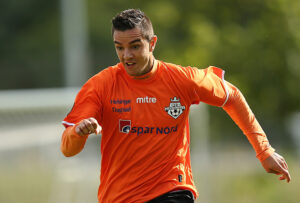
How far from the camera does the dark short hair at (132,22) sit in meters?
4.68

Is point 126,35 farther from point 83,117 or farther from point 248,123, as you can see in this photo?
point 248,123

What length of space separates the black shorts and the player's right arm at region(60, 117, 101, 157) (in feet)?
2.59

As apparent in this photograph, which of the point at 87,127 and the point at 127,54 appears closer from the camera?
the point at 87,127

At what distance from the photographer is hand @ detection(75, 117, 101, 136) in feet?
Answer: 13.6

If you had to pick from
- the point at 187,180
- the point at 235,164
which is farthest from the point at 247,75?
the point at 187,180

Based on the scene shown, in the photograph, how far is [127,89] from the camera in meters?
4.83

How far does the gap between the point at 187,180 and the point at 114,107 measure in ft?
2.88

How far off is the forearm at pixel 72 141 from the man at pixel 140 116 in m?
0.21

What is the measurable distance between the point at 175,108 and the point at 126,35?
0.72 meters

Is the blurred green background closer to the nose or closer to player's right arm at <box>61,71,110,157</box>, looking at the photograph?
player's right arm at <box>61,71,110,157</box>

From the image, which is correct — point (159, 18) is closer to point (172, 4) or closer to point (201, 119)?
point (172, 4)

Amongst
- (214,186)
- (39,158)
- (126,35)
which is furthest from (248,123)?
(214,186)

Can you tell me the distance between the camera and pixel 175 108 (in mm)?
4855

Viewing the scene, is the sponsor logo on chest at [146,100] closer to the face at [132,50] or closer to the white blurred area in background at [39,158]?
the face at [132,50]
